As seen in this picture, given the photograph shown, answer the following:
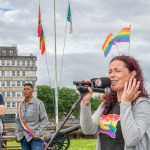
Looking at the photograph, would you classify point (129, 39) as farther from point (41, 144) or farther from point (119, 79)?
point (119, 79)

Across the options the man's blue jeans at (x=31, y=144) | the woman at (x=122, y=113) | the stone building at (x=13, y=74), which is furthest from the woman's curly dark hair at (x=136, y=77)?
the stone building at (x=13, y=74)

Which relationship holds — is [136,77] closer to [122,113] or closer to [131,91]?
[131,91]

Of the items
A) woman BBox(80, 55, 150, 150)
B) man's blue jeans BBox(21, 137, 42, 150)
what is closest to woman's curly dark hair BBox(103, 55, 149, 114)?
woman BBox(80, 55, 150, 150)

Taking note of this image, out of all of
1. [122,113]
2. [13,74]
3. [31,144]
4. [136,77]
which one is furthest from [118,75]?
[13,74]

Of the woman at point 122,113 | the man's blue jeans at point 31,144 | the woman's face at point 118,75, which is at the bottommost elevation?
the man's blue jeans at point 31,144

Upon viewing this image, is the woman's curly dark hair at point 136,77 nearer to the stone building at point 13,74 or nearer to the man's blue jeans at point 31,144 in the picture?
the man's blue jeans at point 31,144

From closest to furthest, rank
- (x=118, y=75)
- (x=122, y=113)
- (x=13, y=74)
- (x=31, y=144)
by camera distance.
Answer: (x=122, y=113) < (x=118, y=75) < (x=31, y=144) < (x=13, y=74)

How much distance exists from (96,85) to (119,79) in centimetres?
18

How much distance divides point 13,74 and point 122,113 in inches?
4483

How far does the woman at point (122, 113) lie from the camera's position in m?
3.56

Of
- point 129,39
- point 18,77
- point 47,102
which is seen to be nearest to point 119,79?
point 129,39

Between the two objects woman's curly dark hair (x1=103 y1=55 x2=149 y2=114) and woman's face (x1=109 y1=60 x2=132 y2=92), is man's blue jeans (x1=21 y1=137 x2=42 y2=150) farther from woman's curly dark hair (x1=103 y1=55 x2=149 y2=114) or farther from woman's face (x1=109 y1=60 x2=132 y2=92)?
woman's face (x1=109 y1=60 x2=132 y2=92)

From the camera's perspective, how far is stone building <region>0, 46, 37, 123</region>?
372 feet

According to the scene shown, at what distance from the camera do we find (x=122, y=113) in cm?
359
